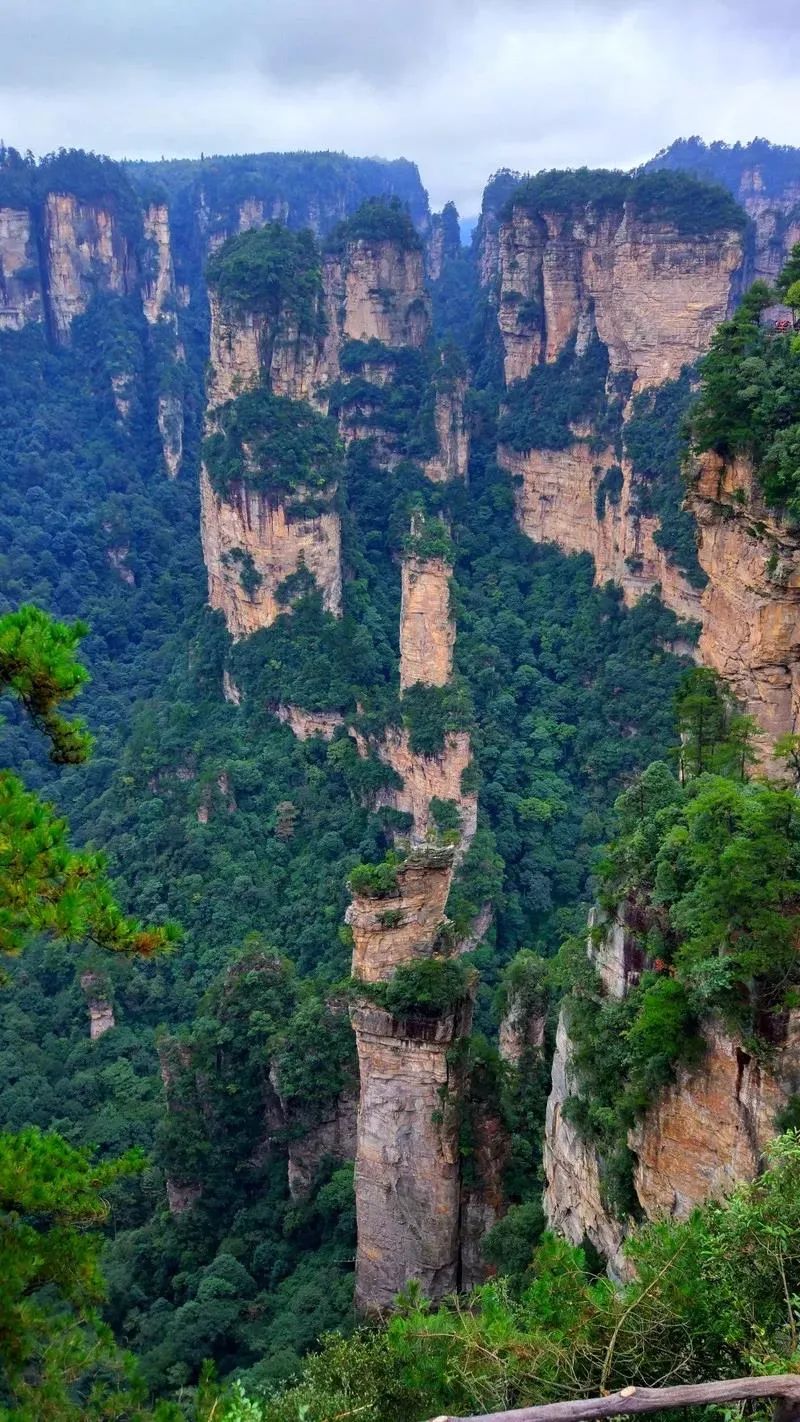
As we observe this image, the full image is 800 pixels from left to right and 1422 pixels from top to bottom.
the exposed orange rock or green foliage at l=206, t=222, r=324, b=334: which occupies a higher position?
green foliage at l=206, t=222, r=324, b=334

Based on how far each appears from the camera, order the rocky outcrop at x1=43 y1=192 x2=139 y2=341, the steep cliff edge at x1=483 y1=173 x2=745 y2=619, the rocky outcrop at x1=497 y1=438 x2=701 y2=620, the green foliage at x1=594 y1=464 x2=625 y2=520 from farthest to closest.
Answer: the rocky outcrop at x1=43 y1=192 x2=139 y2=341 → the green foliage at x1=594 y1=464 x2=625 y2=520 → the steep cliff edge at x1=483 y1=173 x2=745 y2=619 → the rocky outcrop at x1=497 y1=438 x2=701 y2=620

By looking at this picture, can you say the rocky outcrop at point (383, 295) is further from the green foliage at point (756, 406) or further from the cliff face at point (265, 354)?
the green foliage at point (756, 406)

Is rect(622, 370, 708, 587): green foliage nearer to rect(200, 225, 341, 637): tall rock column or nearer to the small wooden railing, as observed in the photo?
rect(200, 225, 341, 637): tall rock column

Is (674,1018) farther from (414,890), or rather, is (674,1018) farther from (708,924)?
(414,890)

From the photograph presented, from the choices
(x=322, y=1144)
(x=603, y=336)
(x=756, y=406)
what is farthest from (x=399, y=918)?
(x=603, y=336)

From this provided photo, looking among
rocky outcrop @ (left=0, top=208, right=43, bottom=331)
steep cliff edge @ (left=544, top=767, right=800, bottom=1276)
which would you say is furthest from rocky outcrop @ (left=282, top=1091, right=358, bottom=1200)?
rocky outcrop @ (left=0, top=208, right=43, bottom=331)
